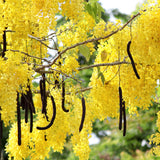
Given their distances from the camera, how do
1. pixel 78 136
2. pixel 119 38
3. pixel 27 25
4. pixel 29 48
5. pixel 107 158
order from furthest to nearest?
pixel 107 158
pixel 78 136
pixel 29 48
pixel 119 38
pixel 27 25

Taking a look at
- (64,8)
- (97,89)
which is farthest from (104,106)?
(64,8)

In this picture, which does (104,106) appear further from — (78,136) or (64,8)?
(64,8)

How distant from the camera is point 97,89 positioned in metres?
3.22

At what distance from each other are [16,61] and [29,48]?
2.83 feet

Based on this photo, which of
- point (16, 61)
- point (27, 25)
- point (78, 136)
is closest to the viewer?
point (16, 61)

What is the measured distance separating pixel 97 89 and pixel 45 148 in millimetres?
808

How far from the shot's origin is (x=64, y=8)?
279cm

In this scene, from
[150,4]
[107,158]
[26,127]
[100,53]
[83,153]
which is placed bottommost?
[107,158]

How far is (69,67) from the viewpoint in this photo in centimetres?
291

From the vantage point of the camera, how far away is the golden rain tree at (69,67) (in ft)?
7.66

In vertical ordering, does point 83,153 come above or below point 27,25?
below

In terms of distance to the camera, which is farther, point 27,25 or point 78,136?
point 78,136

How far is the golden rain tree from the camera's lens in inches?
92.0

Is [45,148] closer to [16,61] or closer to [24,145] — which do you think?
[24,145]
